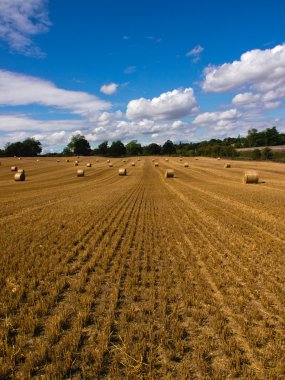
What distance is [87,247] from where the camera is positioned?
10445mm

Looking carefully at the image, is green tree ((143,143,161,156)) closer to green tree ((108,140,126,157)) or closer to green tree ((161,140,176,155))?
green tree ((161,140,176,155))

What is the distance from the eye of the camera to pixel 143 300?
6723 millimetres

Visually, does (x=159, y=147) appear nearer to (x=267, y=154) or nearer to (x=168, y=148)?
(x=168, y=148)

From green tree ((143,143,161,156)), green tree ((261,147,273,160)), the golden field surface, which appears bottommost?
the golden field surface

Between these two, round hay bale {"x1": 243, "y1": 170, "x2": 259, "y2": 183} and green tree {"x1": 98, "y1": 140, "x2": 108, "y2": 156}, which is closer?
round hay bale {"x1": 243, "y1": 170, "x2": 259, "y2": 183}

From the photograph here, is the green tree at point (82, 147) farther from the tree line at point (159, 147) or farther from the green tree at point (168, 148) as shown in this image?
the green tree at point (168, 148)

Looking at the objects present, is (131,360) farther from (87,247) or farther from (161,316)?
(87,247)

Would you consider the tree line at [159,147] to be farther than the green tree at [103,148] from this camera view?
No

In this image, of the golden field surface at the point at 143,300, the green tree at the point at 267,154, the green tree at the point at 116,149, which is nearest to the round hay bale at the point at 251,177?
the golden field surface at the point at 143,300

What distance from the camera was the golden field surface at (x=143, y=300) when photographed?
4676 millimetres

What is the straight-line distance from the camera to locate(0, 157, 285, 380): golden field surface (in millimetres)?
4676

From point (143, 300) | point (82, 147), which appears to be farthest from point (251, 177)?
point (82, 147)

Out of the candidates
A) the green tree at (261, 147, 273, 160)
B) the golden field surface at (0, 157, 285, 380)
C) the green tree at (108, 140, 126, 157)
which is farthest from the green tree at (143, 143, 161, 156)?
the golden field surface at (0, 157, 285, 380)

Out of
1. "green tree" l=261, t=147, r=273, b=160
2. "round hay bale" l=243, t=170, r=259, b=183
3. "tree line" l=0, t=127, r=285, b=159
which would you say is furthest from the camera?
"tree line" l=0, t=127, r=285, b=159
